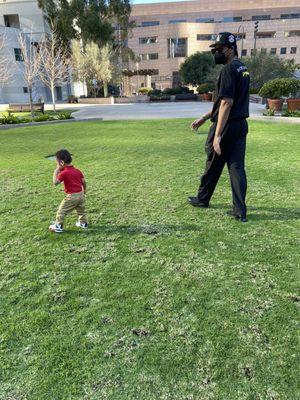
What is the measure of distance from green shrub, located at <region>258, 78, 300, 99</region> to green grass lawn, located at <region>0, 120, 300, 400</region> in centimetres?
1106

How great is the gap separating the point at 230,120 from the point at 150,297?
2.15m

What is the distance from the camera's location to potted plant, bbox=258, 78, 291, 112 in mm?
14518

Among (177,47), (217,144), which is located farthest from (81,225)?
(177,47)

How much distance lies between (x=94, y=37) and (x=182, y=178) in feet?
114

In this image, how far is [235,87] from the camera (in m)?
3.40

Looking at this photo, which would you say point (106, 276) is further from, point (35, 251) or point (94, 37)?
point (94, 37)

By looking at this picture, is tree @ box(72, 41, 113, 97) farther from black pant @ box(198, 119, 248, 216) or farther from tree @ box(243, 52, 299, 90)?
black pant @ box(198, 119, 248, 216)

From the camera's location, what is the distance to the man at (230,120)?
3.34 meters

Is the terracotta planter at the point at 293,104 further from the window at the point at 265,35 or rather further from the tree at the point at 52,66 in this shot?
the window at the point at 265,35

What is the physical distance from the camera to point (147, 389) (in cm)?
174

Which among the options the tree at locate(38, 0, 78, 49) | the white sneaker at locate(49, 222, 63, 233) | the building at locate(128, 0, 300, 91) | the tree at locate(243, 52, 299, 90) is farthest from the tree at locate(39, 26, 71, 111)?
the building at locate(128, 0, 300, 91)

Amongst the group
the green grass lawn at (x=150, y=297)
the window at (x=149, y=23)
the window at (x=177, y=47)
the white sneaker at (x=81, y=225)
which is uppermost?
the window at (x=149, y=23)

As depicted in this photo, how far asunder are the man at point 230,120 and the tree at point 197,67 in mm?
35107

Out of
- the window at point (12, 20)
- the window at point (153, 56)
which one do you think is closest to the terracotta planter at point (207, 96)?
the window at point (12, 20)
